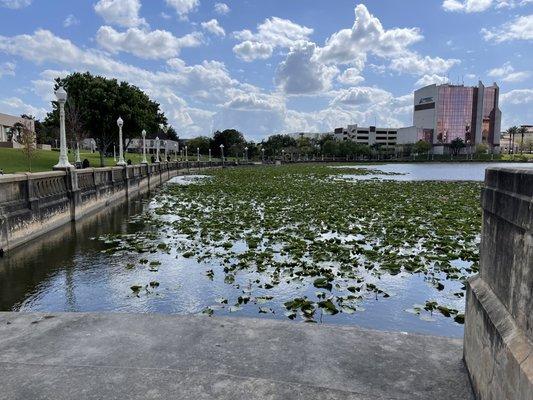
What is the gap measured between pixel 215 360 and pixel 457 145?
183 m

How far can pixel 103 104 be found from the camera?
1937 inches

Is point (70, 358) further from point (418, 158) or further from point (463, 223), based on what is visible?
point (418, 158)

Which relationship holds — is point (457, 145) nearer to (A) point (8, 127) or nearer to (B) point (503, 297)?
(A) point (8, 127)

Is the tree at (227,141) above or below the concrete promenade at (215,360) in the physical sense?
above

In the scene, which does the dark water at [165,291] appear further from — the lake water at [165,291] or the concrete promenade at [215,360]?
the concrete promenade at [215,360]

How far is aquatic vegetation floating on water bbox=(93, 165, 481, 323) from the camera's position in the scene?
7.72 metres

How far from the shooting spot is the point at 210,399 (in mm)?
3424

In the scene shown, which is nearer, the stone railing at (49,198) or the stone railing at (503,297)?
the stone railing at (503,297)

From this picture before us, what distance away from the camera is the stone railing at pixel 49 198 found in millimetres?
11281

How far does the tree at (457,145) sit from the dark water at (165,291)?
582ft

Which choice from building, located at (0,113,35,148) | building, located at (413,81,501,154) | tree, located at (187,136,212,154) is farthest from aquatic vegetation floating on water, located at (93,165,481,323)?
building, located at (413,81,501,154)

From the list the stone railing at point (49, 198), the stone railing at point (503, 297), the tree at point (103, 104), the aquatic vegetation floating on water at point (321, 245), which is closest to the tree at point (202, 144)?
the tree at point (103, 104)

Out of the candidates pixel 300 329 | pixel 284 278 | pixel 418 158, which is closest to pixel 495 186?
pixel 300 329

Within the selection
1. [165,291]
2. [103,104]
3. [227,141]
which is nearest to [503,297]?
[165,291]
